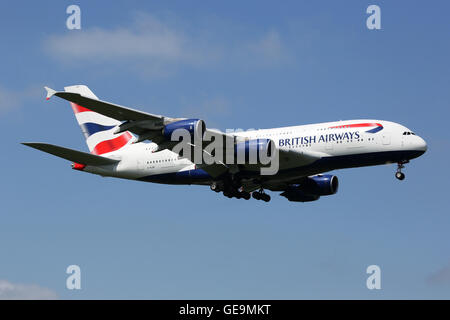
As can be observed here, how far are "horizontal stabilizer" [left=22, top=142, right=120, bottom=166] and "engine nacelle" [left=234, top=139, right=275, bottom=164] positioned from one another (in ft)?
30.3

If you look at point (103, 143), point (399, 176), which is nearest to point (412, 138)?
point (399, 176)

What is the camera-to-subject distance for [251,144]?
4288 centimetres

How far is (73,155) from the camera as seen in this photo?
46.4 m

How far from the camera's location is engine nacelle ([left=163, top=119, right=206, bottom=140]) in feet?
133

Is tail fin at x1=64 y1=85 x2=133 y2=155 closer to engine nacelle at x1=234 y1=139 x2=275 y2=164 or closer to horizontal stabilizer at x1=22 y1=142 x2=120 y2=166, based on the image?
horizontal stabilizer at x1=22 y1=142 x2=120 y2=166

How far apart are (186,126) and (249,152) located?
4.23 meters

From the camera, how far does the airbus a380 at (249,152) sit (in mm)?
41156

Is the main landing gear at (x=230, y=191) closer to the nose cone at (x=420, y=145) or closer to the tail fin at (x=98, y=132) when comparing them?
the tail fin at (x=98, y=132)

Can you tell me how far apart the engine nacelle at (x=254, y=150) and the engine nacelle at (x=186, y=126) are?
3073 millimetres

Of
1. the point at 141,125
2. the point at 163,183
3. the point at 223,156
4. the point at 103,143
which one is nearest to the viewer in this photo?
the point at 141,125

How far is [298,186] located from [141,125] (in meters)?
13.0

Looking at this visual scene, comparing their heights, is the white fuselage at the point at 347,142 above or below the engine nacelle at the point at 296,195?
above

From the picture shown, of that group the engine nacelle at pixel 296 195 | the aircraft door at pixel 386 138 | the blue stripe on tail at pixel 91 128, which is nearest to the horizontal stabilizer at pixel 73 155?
the blue stripe on tail at pixel 91 128

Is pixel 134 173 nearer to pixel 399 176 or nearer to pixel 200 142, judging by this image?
pixel 200 142
